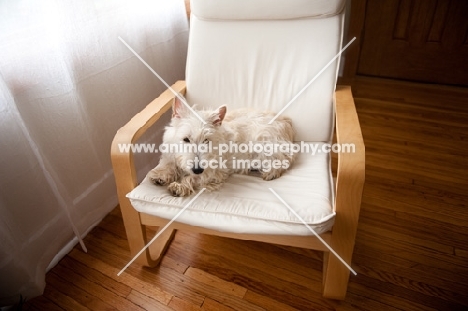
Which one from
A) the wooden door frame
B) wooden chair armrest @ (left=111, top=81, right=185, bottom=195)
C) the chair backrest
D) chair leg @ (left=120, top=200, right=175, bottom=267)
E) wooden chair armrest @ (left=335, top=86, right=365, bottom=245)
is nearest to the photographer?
wooden chair armrest @ (left=335, top=86, right=365, bottom=245)

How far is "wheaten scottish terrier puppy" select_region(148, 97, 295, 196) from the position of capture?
1.10 meters

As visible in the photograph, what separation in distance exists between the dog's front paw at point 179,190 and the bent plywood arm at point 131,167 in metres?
0.15

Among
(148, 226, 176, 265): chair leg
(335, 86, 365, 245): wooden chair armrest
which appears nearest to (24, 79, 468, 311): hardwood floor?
(148, 226, 176, 265): chair leg

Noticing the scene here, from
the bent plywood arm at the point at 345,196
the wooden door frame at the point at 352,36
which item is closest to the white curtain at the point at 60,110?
the bent plywood arm at the point at 345,196

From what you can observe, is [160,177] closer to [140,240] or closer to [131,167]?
[131,167]

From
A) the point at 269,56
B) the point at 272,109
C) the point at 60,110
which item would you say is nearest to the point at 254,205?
the point at 272,109

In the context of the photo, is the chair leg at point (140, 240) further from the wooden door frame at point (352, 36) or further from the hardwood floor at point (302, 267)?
the wooden door frame at point (352, 36)

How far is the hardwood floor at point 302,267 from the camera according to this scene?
48.6 inches

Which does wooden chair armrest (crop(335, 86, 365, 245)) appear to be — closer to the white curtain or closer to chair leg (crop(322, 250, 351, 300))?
chair leg (crop(322, 250, 351, 300))

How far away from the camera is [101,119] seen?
1.50 m

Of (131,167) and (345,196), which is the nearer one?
(345,196)

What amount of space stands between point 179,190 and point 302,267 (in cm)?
70

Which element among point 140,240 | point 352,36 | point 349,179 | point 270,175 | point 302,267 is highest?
point 352,36

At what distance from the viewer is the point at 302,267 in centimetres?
137
